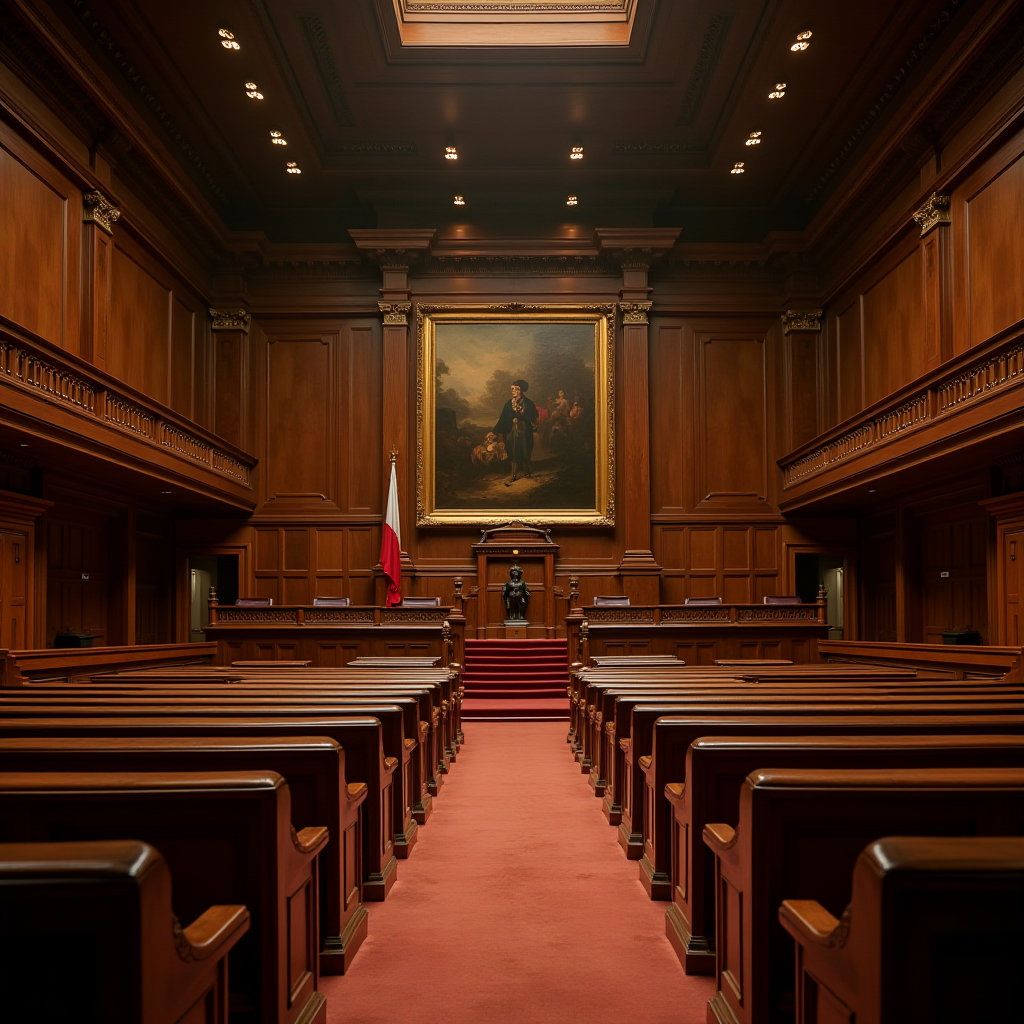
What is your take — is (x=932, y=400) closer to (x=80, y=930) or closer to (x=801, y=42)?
(x=801, y=42)

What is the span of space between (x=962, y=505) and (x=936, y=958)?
12010 millimetres

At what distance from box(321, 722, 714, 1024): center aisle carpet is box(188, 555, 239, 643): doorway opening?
46.6 ft

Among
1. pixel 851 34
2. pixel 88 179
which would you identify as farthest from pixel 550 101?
pixel 88 179

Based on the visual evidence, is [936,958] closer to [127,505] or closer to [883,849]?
[883,849]

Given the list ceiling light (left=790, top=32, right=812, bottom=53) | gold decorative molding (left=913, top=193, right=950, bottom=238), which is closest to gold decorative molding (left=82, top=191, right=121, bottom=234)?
ceiling light (left=790, top=32, right=812, bottom=53)

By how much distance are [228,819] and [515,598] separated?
44.7 feet

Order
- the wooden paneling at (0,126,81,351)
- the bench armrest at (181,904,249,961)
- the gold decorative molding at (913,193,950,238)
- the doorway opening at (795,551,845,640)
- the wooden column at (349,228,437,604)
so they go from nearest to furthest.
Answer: the bench armrest at (181,904,249,961), the wooden paneling at (0,126,81,351), the gold decorative molding at (913,193,950,238), the wooden column at (349,228,437,604), the doorway opening at (795,551,845,640)

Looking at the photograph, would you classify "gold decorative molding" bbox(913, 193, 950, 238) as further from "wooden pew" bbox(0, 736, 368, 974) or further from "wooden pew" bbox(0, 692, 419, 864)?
"wooden pew" bbox(0, 736, 368, 974)

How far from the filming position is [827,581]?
67.5 feet

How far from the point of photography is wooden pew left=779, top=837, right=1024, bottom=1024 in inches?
55.6

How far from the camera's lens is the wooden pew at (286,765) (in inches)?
115

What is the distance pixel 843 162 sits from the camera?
15.4 meters

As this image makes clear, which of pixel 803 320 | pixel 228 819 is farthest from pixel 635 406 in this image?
pixel 228 819

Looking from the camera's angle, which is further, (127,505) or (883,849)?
(127,505)
